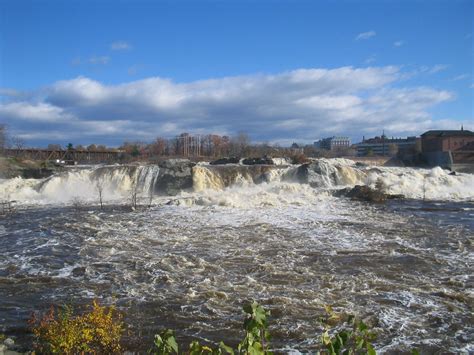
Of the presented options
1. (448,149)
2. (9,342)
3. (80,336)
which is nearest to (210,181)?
(9,342)

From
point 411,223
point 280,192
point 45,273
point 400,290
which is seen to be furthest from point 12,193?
point 400,290

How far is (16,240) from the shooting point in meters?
14.9

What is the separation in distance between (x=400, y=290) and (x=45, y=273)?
27.8 feet

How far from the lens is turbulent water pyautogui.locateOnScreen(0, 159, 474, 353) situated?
24.4ft

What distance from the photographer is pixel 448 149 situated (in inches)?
2442

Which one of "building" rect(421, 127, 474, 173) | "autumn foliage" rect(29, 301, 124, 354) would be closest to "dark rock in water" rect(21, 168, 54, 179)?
"autumn foliage" rect(29, 301, 124, 354)

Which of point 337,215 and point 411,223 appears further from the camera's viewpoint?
point 337,215

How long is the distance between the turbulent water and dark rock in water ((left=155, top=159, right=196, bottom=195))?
4.52m

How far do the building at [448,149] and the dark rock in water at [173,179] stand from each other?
111 feet

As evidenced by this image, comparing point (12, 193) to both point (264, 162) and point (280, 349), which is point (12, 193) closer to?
point (264, 162)

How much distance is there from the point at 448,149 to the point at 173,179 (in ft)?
159

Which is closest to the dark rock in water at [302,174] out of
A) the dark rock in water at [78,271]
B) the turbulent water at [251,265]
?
the turbulent water at [251,265]

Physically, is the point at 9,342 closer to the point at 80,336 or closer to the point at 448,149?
the point at 80,336

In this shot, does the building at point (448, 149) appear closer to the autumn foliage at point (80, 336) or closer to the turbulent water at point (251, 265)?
the turbulent water at point (251, 265)
